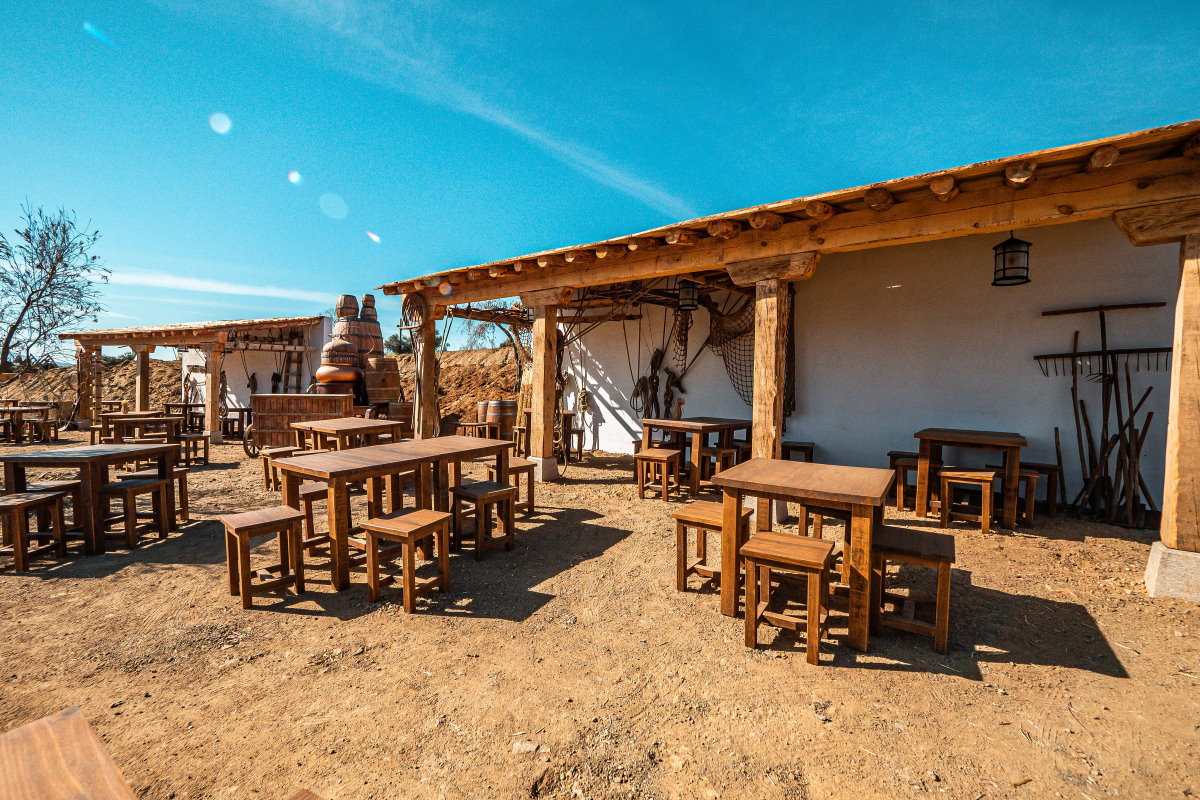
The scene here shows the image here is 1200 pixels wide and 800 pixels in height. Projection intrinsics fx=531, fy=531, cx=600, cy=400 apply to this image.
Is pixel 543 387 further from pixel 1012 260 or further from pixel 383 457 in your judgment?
pixel 1012 260

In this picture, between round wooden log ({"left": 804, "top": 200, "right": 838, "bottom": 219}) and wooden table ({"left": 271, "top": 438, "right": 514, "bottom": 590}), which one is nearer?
wooden table ({"left": 271, "top": 438, "right": 514, "bottom": 590})

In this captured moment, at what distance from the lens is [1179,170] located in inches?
129

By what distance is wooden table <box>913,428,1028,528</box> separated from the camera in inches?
185

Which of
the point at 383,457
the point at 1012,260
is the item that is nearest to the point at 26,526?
the point at 383,457

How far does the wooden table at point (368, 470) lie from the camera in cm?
333

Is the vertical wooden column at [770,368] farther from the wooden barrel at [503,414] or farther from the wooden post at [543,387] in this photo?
the wooden barrel at [503,414]

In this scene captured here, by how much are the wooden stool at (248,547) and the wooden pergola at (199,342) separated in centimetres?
929

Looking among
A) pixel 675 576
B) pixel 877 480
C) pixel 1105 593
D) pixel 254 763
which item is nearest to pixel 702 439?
pixel 675 576

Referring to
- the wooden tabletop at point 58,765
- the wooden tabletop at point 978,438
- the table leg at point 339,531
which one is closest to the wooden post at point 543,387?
the table leg at point 339,531

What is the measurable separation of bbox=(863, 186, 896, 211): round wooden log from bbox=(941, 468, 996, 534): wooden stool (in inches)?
95.3

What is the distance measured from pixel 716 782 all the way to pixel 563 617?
1395mm

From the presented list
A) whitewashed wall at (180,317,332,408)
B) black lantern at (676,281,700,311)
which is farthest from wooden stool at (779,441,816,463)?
whitewashed wall at (180,317,332,408)

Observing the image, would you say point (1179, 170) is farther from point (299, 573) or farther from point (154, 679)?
point (154, 679)

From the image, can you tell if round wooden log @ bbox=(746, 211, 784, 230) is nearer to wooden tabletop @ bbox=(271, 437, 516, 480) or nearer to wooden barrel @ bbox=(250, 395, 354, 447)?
wooden tabletop @ bbox=(271, 437, 516, 480)
